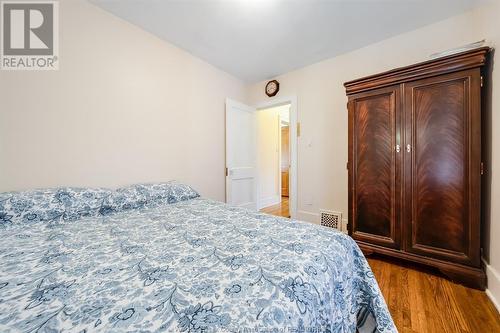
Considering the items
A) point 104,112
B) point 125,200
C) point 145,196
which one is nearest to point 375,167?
point 145,196

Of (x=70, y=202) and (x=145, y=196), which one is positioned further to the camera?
(x=145, y=196)

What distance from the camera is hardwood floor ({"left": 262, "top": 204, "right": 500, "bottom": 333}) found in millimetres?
1217

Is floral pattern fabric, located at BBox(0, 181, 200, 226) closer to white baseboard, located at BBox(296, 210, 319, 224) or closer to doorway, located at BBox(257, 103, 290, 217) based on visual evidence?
white baseboard, located at BBox(296, 210, 319, 224)

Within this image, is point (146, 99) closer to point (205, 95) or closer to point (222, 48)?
point (205, 95)

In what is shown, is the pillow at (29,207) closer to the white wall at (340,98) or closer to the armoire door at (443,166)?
the white wall at (340,98)

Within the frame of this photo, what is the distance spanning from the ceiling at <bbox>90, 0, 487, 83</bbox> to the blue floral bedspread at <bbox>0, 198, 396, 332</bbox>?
1.97 m

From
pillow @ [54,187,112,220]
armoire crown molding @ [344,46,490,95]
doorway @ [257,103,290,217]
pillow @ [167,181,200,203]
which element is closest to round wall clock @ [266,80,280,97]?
doorway @ [257,103,290,217]

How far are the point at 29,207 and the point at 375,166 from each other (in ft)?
9.39

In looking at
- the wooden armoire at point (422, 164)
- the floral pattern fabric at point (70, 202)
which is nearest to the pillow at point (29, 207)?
the floral pattern fabric at point (70, 202)

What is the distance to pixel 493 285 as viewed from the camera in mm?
1437

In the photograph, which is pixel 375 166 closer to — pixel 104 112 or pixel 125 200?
pixel 125 200

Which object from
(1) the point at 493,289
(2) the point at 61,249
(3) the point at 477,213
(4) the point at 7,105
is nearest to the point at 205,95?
(4) the point at 7,105

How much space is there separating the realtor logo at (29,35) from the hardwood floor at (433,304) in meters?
3.27

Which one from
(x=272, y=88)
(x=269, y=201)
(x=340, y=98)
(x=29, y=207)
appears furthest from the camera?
(x=269, y=201)
